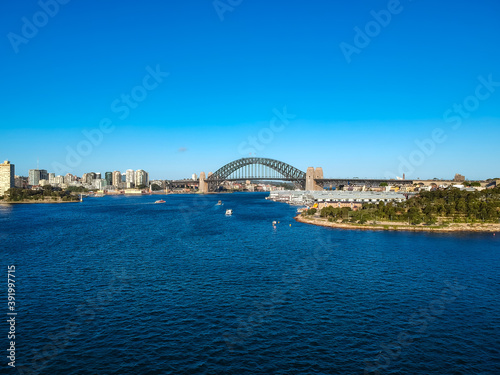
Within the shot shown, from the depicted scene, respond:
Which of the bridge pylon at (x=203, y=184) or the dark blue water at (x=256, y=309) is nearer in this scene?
the dark blue water at (x=256, y=309)

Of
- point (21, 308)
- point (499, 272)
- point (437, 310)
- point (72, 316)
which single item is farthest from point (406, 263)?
point (21, 308)

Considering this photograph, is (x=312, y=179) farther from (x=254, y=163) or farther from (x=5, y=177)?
(x=5, y=177)

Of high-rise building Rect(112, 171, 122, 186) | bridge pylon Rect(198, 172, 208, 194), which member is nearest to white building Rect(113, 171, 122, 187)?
high-rise building Rect(112, 171, 122, 186)

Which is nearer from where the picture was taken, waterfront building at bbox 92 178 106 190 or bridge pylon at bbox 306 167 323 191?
bridge pylon at bbox 306 167 323 191

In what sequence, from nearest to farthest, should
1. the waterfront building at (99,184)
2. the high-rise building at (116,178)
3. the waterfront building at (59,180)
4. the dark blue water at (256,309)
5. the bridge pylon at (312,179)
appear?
the dark blue water at (256,309)
the bridge pylon at (312,179)
the waterfront building at (99,184)
the waterfront building at (59,180)
the high-rise building at (116,178)

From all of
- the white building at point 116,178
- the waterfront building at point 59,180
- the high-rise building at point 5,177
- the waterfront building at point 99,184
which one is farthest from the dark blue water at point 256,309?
the white building at point 116,178

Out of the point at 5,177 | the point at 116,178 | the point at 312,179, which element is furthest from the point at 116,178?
the point at 312,179

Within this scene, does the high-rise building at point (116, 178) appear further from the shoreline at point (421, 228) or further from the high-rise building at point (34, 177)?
the shoreline at point (421, 228)

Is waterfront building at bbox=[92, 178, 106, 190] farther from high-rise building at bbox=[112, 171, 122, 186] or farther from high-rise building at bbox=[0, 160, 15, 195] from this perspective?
high-rise building at bbox=[0, 160, 15, 195]
